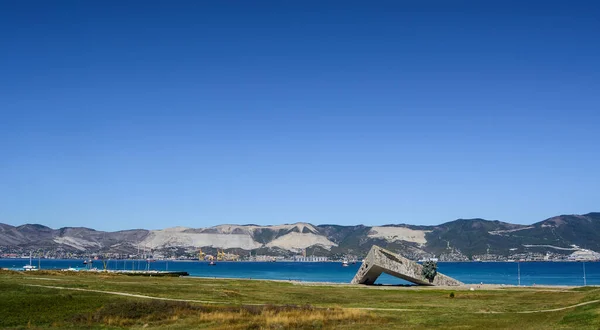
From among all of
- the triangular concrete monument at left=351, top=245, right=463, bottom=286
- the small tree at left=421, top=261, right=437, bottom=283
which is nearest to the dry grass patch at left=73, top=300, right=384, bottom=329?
the triangular concrete monument at left=351, top=245, right=463, bottom=286

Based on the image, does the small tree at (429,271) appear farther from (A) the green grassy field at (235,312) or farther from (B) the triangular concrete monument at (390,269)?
(A) the green grassy field at (235,312)

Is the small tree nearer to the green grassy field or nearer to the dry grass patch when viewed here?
the green grassy field

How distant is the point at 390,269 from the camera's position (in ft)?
297

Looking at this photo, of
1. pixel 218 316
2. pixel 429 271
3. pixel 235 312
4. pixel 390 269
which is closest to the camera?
pixel 218 316

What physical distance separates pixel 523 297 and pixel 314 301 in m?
23.3

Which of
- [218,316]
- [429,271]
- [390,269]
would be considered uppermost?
[390,269]

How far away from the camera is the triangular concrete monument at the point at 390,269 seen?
90.0 m

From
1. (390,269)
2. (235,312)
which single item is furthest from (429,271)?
(235,312)

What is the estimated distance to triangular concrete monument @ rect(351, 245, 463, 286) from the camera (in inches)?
3543

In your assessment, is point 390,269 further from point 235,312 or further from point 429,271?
point 235,312

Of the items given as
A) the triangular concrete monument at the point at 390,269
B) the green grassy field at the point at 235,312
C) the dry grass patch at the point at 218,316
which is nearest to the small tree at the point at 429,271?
the triangular concrete monument at the point at 390,269

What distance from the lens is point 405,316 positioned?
44.2 metres

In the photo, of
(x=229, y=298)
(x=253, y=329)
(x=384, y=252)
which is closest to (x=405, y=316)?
(x=253, y=329)

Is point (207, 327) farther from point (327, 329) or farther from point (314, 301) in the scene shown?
point (314, 301)
